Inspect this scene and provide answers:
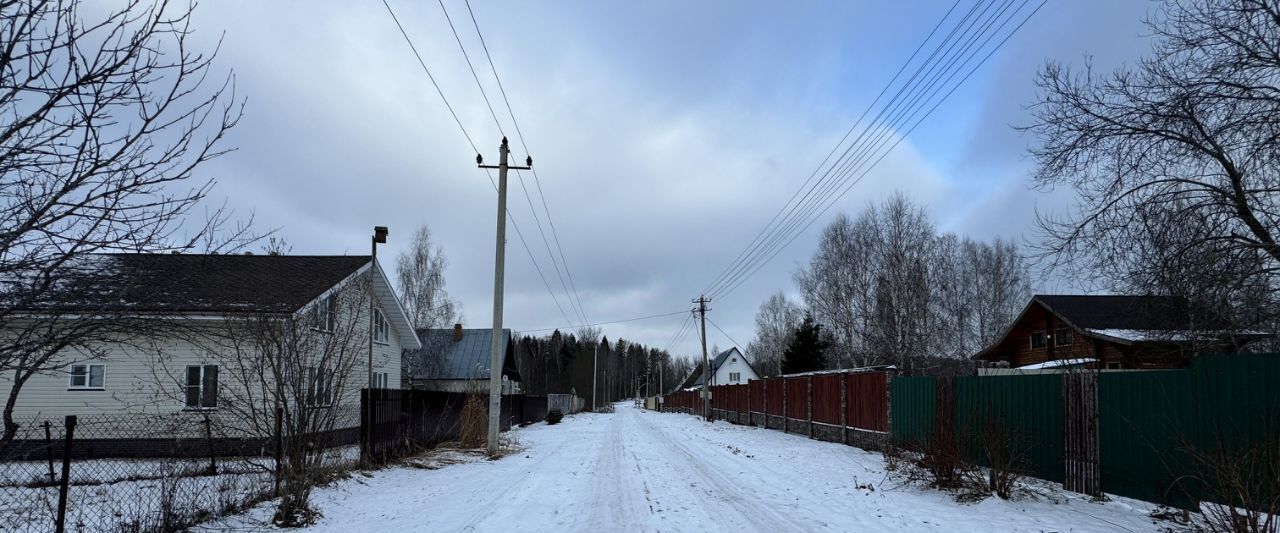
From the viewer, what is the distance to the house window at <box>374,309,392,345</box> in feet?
77.7

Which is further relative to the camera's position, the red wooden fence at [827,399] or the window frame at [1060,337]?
the window frame at [1060,337]

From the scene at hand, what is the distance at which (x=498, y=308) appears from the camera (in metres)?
A: 17.9

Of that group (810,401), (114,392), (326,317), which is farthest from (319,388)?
(810,401)

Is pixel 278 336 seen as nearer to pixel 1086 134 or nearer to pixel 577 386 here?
pixel 1086 134

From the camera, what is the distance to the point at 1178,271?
10.9 meters

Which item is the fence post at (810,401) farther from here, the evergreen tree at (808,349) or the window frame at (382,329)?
the evergreen tree at (808,349)

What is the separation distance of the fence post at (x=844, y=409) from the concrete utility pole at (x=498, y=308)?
8.68 meters

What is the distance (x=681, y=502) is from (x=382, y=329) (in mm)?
17827

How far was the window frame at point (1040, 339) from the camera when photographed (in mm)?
31400

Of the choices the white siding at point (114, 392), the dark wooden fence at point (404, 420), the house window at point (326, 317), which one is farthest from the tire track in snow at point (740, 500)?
the white siding at point (114, 392)

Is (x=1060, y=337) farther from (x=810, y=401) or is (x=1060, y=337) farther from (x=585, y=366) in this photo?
(x=585, y=366)

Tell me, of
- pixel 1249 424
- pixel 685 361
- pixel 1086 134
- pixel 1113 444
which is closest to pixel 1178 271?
pixel 1086 134

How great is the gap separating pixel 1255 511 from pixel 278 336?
9912mm

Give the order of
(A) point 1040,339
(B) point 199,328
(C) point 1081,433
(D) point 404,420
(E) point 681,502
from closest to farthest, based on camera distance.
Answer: (B) point 199,328 → (C) point 1081,433 → (E) point 681,502 → (D) point 404,420 → (A) point 1040,339
